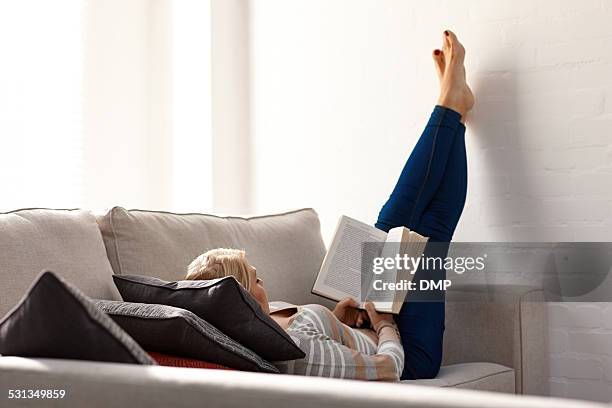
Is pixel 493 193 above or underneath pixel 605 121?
underneath

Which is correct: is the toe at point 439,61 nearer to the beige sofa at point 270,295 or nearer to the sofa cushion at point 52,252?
the beige sofa at point 270,295

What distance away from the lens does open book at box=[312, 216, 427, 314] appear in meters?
2.81

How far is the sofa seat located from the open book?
33 centimetres

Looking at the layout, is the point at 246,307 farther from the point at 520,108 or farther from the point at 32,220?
the point at 520,108

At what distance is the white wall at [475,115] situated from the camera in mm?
3115

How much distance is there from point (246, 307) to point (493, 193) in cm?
175

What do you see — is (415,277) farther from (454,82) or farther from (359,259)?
(454,82)

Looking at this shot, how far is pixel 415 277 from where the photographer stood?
303cm

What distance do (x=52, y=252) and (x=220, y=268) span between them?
0.40 m

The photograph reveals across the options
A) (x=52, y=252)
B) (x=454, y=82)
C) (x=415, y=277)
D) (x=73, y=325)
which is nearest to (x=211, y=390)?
(x=73, y=325)

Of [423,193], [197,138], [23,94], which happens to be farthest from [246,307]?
[197,138]

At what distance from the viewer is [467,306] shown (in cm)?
282

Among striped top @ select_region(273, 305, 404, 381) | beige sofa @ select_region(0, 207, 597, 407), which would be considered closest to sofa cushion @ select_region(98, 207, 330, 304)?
beige sofa @ select_region(0, 207, 597, 407)

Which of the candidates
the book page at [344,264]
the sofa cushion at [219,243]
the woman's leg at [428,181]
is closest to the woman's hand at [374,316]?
the book page at [344,264]
